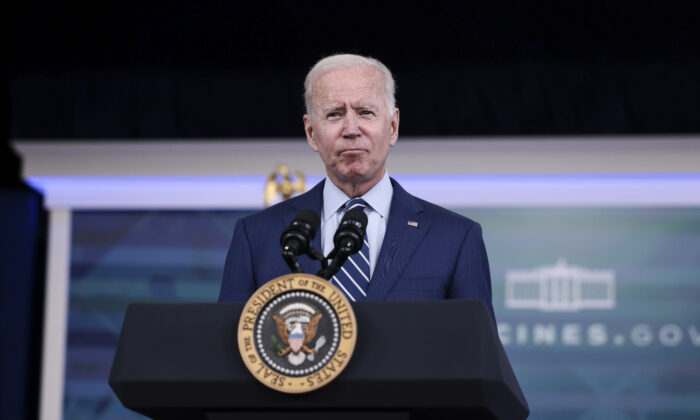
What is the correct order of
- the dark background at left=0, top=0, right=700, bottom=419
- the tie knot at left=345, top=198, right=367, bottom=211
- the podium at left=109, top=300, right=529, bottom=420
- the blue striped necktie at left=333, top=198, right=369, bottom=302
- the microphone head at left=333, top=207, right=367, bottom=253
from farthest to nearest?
the dark background at left=0, top=0, right=700, bottom=419
the tie knot at left=345, top=198, right=367, bottom=211
the blue striped necktie at left=333, top=198, right=369, bottom=302
the microphone head at left=333, top=207, right=367, bottom=253
the podium at left=109, top=300, right=529, bottom=420

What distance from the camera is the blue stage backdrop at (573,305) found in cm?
419

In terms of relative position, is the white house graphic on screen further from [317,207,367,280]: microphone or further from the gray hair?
[317,207,367,280]: microphone

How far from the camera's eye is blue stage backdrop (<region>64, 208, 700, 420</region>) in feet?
13.8

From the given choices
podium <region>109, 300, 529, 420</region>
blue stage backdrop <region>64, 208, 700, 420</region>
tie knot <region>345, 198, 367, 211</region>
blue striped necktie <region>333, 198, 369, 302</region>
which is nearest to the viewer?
podium <region>109, 300, 529, 420</region>

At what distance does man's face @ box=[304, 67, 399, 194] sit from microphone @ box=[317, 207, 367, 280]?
296 mm

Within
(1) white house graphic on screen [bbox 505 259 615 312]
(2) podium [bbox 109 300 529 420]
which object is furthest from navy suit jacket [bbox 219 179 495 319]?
(1) white house graphic on screen [bbox 505 259 615 312]

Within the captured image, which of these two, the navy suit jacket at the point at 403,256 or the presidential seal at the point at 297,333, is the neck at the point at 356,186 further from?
the presidential seal at the point at 297,333

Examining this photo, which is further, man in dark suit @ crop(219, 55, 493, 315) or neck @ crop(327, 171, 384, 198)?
neck @ crop(327, 171, 384, 198)

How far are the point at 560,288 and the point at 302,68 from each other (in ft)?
4.82

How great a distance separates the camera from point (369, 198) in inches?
63.0

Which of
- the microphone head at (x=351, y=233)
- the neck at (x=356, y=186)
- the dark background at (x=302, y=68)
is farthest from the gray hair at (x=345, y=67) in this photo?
the dark background at (x=302, y=68)

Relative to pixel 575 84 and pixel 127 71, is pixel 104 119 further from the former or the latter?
pixel 575 84

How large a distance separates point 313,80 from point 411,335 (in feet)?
1.90

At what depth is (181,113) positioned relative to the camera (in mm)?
4246
